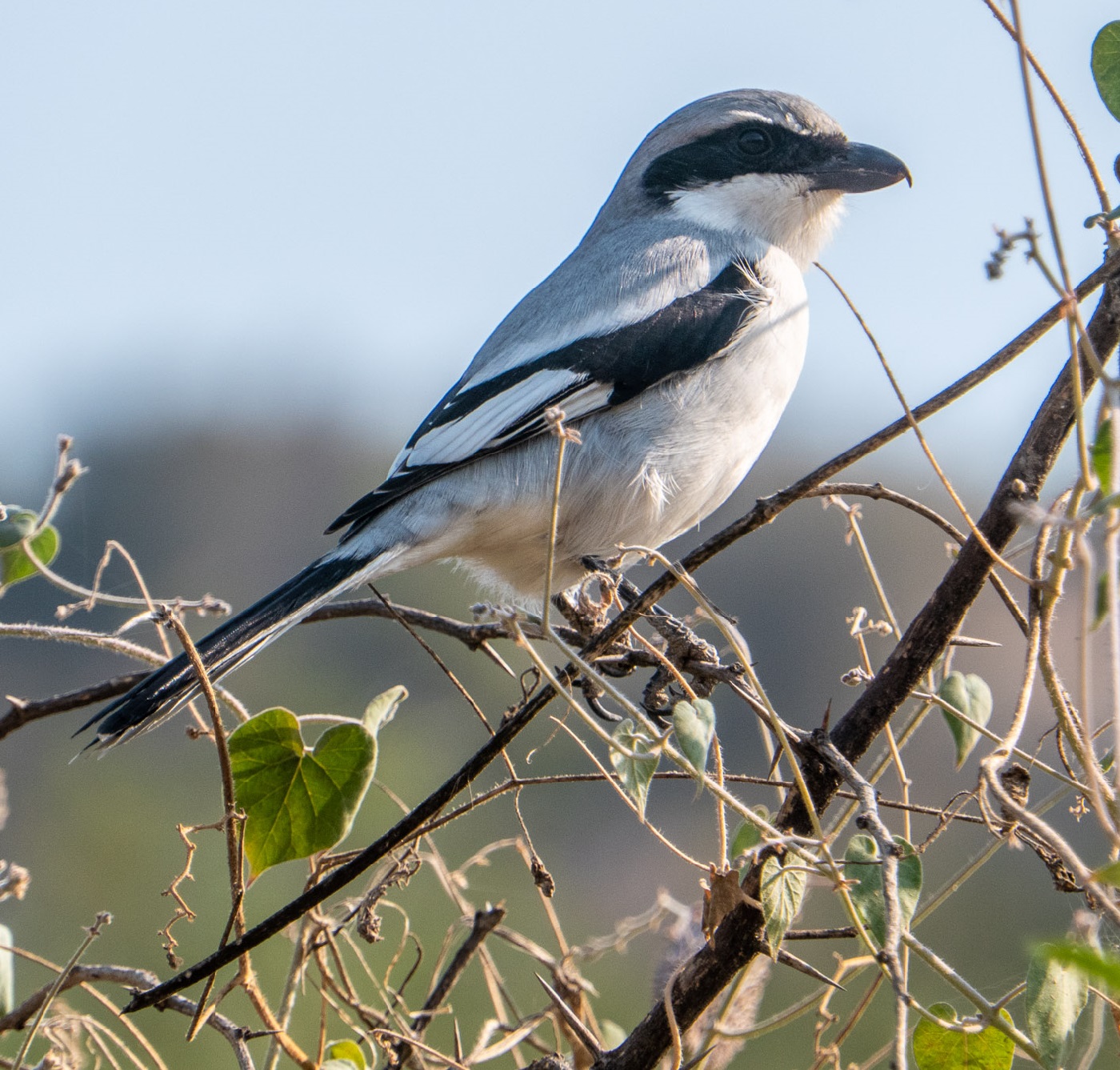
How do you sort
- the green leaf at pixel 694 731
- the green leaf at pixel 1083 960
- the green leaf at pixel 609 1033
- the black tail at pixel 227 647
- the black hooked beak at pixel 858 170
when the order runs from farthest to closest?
the black hooked beak at pixel 858 170 → the green leaf at pixel 609 1033 → the black tail at pixel 227 647 → the green leaf at pixel 694 731 → the green leaf at pixel 1083 960

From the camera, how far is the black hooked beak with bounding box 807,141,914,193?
2.95 meters

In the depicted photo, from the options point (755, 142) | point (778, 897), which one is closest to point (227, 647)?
point (778, 897)

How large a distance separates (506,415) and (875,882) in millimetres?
1578

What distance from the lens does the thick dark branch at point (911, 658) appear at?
109 centimetres

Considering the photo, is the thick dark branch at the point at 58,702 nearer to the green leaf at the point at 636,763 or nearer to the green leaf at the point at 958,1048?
the green leaf at the point at 636,763

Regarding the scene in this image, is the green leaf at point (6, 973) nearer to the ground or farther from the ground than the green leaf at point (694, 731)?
nearer to the ground

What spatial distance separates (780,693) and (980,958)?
3532mm

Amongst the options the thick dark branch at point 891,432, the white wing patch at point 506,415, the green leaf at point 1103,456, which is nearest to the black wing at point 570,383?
the white wing patch at point 506,415

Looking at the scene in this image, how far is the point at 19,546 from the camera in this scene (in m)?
1.43

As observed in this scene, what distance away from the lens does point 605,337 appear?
97.7 inches

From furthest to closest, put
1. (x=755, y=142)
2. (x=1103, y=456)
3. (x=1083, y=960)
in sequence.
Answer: (x=755, y=142), (x=1103, y=456), (x=1083, y=960)

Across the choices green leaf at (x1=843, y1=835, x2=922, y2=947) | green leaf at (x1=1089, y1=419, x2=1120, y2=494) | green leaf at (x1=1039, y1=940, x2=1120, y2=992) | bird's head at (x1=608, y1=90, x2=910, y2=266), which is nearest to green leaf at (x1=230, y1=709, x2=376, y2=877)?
green leaf at (x1=843, y1=835, x2=922, y2=947)

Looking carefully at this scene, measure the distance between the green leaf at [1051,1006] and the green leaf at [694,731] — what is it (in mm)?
320

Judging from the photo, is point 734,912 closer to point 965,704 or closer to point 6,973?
point 965,704
